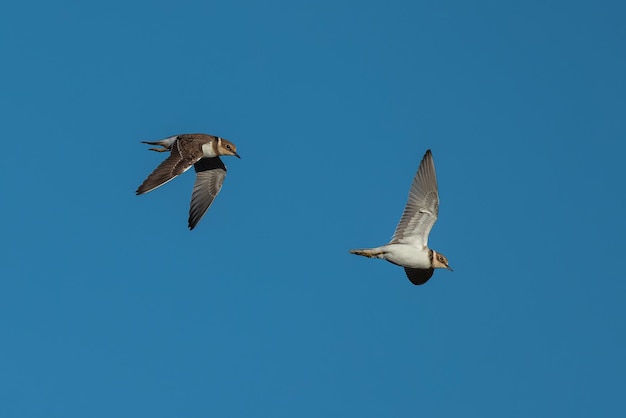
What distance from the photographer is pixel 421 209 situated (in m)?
30.4

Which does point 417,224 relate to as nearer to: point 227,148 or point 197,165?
point 227,148

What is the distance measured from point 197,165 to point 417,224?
942 cm

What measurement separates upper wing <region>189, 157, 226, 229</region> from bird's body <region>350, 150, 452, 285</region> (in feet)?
24.4

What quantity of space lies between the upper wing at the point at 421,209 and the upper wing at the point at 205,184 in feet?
25.3

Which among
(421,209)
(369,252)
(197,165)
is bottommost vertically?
(369,252)

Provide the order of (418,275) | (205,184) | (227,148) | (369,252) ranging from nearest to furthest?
1. (369,252)
2. (418,275)
3. (227,148)
4. (205,184)

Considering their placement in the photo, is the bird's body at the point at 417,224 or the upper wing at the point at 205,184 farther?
the upper wing at the point at 205,184

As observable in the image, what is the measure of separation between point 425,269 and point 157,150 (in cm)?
975

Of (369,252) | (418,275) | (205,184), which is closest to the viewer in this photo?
(369,252)

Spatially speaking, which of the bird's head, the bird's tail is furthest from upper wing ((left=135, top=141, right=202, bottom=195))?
the bird's tail

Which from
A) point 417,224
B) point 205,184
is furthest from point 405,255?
point 205,184

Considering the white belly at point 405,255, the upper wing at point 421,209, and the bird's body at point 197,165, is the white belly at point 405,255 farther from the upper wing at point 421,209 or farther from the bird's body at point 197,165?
the bird's body at point 197,165

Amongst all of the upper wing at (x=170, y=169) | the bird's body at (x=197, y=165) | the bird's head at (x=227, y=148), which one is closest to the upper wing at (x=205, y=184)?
the bird's body at (x=197, y=165)

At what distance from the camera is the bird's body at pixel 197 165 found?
31188 mm
